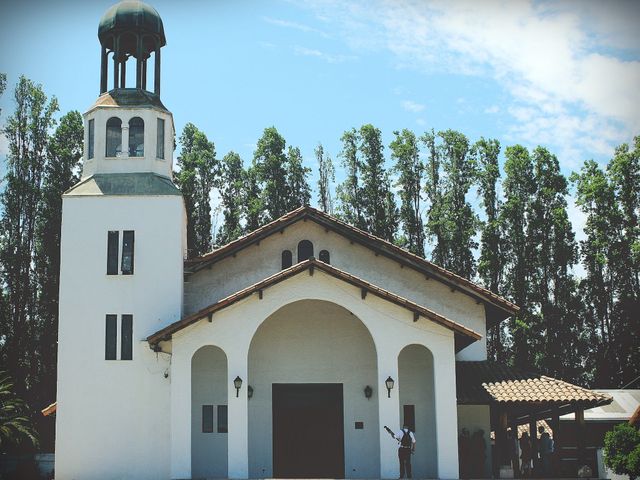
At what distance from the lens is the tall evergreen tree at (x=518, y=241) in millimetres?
45375

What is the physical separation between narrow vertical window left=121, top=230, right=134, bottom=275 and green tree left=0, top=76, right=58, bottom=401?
15889 mm

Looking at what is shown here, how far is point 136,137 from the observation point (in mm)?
29062

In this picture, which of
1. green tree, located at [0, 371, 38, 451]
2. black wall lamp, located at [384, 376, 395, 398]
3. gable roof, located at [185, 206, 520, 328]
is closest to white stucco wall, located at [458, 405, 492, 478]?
gable roof, located at [185, 206, 520, 328]

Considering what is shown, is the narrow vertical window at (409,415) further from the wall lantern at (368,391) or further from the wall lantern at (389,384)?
the wall lantern at (389,384)

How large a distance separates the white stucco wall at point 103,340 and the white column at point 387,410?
647cm

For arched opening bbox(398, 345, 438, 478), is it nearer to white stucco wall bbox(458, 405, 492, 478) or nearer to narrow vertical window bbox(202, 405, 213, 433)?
white stucco wall bbox(458, 405, 492, 478)

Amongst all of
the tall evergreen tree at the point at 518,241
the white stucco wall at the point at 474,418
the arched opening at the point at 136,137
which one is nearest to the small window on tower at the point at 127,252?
the arched opening at the point at 136,137

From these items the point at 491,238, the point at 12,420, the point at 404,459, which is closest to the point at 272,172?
the point at 491,238

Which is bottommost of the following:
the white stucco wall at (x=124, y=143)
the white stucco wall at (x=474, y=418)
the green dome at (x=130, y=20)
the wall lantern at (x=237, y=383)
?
the white stucco wall at (x=474, y=418)

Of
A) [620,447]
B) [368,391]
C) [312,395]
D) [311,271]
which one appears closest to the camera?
[311,271]

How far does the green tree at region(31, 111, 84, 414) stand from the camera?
41781mm

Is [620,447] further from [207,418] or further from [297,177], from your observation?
[297,177]

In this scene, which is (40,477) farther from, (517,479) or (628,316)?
(628,316)

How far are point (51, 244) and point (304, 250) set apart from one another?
58.0 ft
